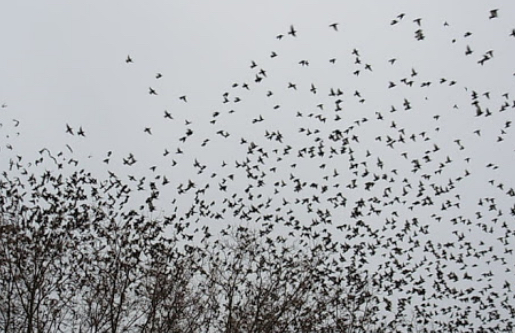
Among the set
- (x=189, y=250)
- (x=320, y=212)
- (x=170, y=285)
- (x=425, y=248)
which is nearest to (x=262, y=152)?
(x=320, y=212)

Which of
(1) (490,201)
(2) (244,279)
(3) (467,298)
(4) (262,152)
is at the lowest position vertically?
(3) (467,298)

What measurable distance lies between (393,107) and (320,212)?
16.6 ft

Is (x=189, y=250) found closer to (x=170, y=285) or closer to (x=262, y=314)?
(x=170, y=285)

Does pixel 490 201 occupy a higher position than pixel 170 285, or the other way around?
pixel 490 201

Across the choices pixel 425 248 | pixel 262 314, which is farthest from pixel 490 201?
pixel 262 314

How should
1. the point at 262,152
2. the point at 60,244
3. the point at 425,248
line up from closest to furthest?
the point at 60,244
the point at 262,152
the point at 425,248

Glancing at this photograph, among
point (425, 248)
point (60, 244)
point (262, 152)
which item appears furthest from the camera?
point (425, 248)

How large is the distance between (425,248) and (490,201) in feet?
11.5

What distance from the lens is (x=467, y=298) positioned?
2344 cm

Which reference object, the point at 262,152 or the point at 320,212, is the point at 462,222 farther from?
the point at 262,152

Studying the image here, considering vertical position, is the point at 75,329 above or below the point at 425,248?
below

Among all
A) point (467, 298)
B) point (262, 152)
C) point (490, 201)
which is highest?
point (262, 152)

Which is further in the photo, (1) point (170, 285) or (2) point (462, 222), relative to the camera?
(2) point (462, 222)

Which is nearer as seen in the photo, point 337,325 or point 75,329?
point 75,329
